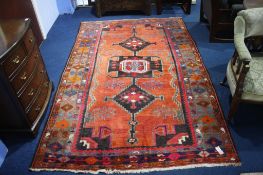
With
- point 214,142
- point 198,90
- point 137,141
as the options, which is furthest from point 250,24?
point 137,141

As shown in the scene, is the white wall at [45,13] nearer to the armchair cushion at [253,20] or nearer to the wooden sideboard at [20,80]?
the wooden sideboard at [20,80]

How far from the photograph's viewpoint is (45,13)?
13.2ft

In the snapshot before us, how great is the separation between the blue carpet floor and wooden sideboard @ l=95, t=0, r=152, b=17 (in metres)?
0.13

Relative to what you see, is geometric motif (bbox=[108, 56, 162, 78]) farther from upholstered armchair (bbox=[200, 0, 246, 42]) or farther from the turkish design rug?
upholstered armchair (bbox=[200, 0, 246, 42])

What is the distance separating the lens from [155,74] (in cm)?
298

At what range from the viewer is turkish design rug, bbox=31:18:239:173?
2.04 metres

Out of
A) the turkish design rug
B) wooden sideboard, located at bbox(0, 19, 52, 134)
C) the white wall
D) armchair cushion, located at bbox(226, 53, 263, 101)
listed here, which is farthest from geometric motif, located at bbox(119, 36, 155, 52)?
armchair cushion, located at bbox(226, 53, 263, 101)

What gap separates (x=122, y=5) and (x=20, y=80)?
9.15 feet

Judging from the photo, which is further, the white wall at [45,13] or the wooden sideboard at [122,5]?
the wooden sideboard at [122,5]

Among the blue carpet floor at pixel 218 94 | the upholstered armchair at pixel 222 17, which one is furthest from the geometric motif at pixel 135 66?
the upholstered armchair at pixel 222 17

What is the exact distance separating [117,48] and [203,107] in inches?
61.6

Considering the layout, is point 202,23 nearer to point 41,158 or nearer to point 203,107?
point 203,107

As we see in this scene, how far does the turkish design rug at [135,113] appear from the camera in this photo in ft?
6.69

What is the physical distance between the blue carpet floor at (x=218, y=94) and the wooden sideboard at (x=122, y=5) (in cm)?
13
